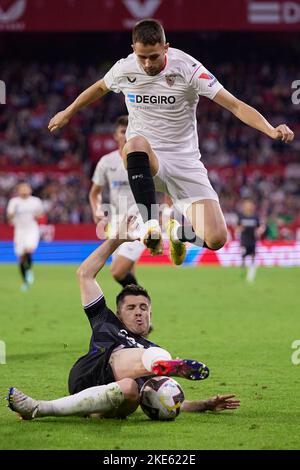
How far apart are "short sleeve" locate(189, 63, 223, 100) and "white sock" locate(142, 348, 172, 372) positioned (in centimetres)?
237

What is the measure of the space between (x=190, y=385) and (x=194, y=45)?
1096 inches

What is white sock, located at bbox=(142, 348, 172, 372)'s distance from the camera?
5891mm

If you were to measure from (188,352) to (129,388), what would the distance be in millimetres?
3937

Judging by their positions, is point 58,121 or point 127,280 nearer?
point 58,121

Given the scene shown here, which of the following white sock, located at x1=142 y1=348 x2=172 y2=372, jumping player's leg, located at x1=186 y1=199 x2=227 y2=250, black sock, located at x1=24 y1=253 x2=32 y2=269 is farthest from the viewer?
black sock, located at x1=24 y1=253 x2=32 y2=269

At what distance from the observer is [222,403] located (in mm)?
6500

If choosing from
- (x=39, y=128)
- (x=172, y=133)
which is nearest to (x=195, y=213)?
(x=172, y=133)

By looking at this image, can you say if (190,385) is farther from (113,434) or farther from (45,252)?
(45,252)

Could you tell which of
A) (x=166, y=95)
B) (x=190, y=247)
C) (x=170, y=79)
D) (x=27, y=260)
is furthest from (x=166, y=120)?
(x=190, y=247)

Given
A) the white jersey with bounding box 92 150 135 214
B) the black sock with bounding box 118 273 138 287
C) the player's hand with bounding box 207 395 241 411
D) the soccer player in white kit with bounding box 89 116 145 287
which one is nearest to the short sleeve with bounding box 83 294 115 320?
the player's hand with bounding box 207 395 241 411

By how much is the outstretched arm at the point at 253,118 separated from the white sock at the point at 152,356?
182 cm

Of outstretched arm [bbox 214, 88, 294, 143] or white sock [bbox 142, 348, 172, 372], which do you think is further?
outstretched arm [bbox 214, 88, 294, 143]
